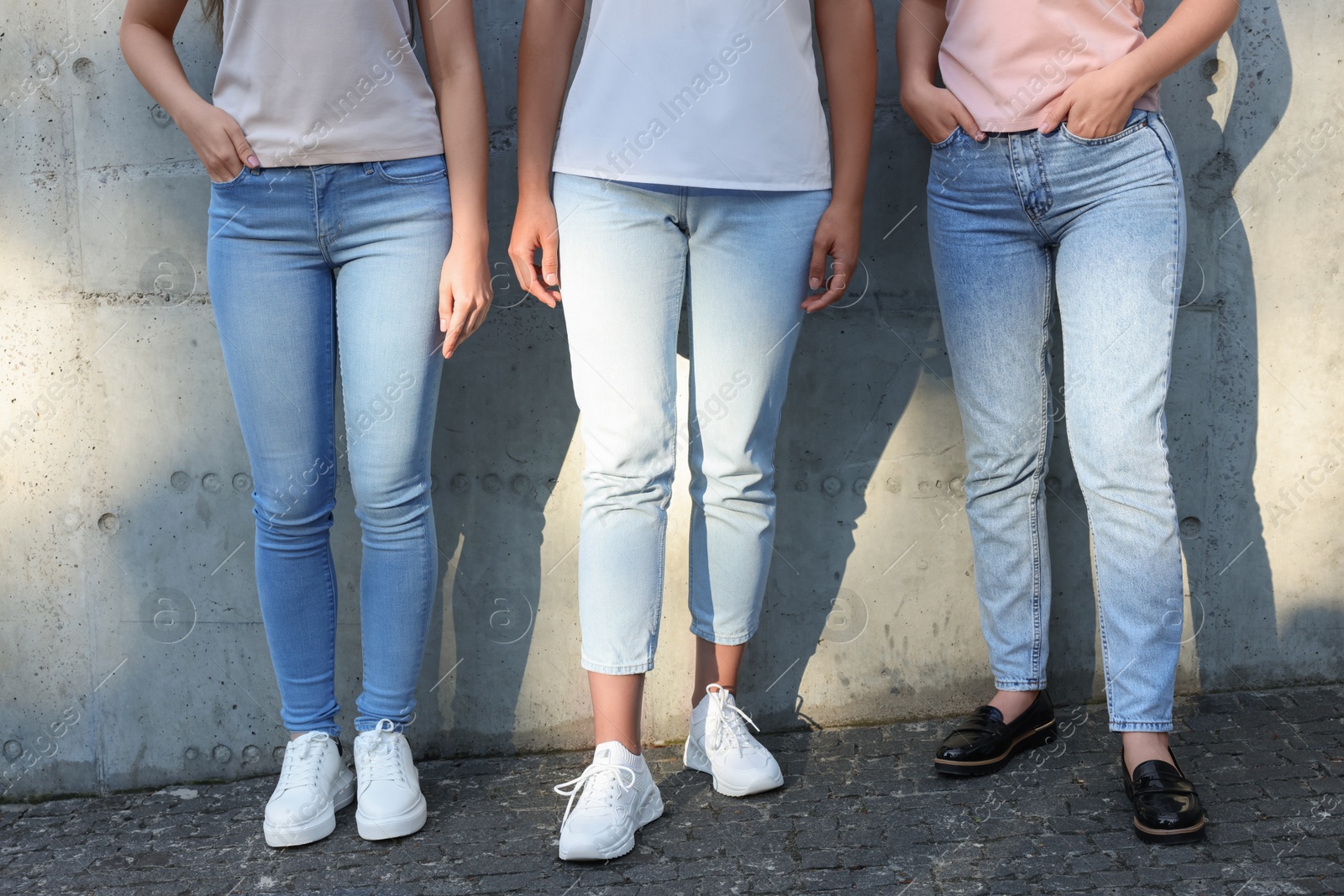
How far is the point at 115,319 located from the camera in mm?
2699

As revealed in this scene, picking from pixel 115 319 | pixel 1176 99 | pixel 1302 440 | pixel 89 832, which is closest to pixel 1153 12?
pixel 1176 99

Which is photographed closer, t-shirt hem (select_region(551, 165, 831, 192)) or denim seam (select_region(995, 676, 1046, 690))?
t-shirt hem (select_region(551, 165, 831, 192))

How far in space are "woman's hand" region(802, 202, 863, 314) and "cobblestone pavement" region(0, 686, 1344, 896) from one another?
1.14 meters

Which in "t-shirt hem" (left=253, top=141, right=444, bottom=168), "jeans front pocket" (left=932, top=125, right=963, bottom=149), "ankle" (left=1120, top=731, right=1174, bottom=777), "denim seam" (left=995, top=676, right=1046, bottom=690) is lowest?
"denim seam" (left=995, top=676, right=1046, bottom=690)

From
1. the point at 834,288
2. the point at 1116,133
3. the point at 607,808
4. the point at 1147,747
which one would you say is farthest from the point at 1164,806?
the point at 1116,133

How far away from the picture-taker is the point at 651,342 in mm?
2164

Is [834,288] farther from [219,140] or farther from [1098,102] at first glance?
[219,140]

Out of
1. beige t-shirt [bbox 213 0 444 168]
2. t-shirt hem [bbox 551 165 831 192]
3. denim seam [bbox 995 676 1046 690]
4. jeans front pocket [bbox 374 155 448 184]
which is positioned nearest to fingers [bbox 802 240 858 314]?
t-shirt hem [bbox 551 165 831 192]

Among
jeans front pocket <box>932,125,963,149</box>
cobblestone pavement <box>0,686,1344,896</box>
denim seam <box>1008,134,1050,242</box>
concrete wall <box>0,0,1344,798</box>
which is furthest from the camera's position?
concrete wall <box>0,0,1344,798</box>

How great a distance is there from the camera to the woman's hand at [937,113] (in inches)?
91.1

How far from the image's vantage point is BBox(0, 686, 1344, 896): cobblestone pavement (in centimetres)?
204

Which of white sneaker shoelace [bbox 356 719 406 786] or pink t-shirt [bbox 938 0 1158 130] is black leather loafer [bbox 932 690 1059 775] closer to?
white sneaker shoelace [bbox 356 719 406 786]

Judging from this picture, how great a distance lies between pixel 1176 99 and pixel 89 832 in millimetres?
3284

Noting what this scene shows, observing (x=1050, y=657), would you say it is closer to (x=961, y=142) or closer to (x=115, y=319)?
(x=961, y=142)
